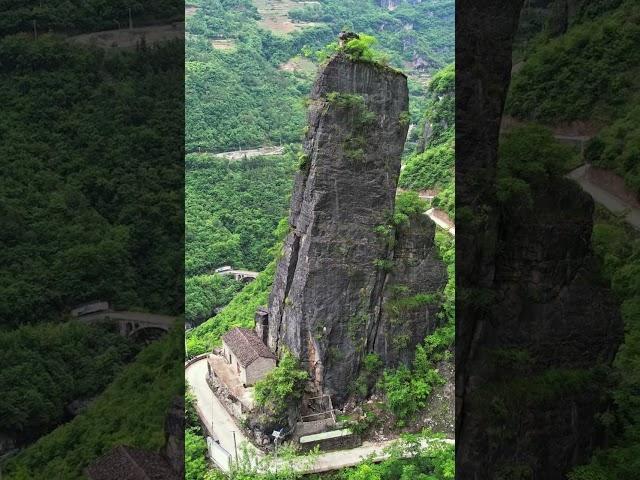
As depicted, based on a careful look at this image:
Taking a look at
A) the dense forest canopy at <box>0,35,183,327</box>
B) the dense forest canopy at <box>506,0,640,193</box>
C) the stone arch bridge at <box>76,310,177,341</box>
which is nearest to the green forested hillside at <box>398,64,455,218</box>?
the dense forest canopy at <box>506,0,640,193</box>

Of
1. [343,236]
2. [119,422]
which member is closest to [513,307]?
[343,236]

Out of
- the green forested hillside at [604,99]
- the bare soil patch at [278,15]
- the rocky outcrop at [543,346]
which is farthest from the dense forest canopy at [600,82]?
the bare soil patch at [278,15]

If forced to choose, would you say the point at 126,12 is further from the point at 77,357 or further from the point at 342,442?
the point at 342,442

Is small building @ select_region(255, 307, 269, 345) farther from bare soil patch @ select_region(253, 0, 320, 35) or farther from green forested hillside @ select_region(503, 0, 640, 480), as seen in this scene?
green forested hillside @ select_region(503, 0, 640, 480)

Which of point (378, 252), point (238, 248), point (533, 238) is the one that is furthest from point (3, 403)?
point (533, 238)

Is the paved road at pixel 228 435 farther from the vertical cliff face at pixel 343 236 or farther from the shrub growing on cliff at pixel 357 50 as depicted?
the shrub growing on cliff at pixel 357 50

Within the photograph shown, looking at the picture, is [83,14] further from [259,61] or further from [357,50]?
[357,50]
